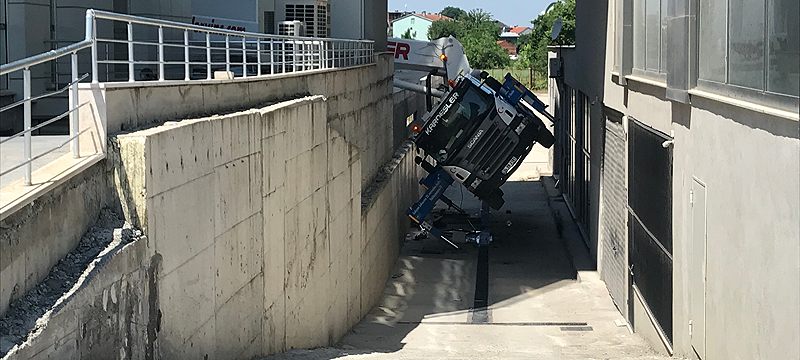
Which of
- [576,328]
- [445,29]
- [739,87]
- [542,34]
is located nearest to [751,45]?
[739,87]

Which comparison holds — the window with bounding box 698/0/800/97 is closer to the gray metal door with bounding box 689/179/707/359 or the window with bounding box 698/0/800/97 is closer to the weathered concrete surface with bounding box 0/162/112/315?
the gray metal door with bounding box 689/179/707/359

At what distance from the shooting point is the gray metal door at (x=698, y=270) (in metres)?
11.4

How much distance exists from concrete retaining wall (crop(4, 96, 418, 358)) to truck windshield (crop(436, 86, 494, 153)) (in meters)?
6.49

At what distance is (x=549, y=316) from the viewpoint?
2088cm

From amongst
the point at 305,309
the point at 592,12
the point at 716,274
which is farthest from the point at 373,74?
the point at 716,274

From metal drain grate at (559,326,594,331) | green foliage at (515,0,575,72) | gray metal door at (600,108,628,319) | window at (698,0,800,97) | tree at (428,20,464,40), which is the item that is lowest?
metal drain grate at (559,326,594,331)

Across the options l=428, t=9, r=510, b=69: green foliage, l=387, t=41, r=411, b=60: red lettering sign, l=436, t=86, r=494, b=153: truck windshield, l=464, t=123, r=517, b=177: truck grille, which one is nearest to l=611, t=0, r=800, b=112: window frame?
l=436, t=86, r=494, b=153: truck windshield

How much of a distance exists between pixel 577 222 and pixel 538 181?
13.8 meters

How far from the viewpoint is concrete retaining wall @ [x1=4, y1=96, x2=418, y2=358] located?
8188mm

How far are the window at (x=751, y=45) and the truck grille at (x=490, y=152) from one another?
14.3 metres

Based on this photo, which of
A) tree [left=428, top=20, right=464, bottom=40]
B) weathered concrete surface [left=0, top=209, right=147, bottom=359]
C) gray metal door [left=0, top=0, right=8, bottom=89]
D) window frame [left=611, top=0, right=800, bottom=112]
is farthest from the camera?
tree [left=428, top=20, right=464, bottom=40]

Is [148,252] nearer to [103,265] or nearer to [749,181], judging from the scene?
[103,265]

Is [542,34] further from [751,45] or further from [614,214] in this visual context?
[751,45]

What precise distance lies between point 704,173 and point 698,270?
1035 mm
